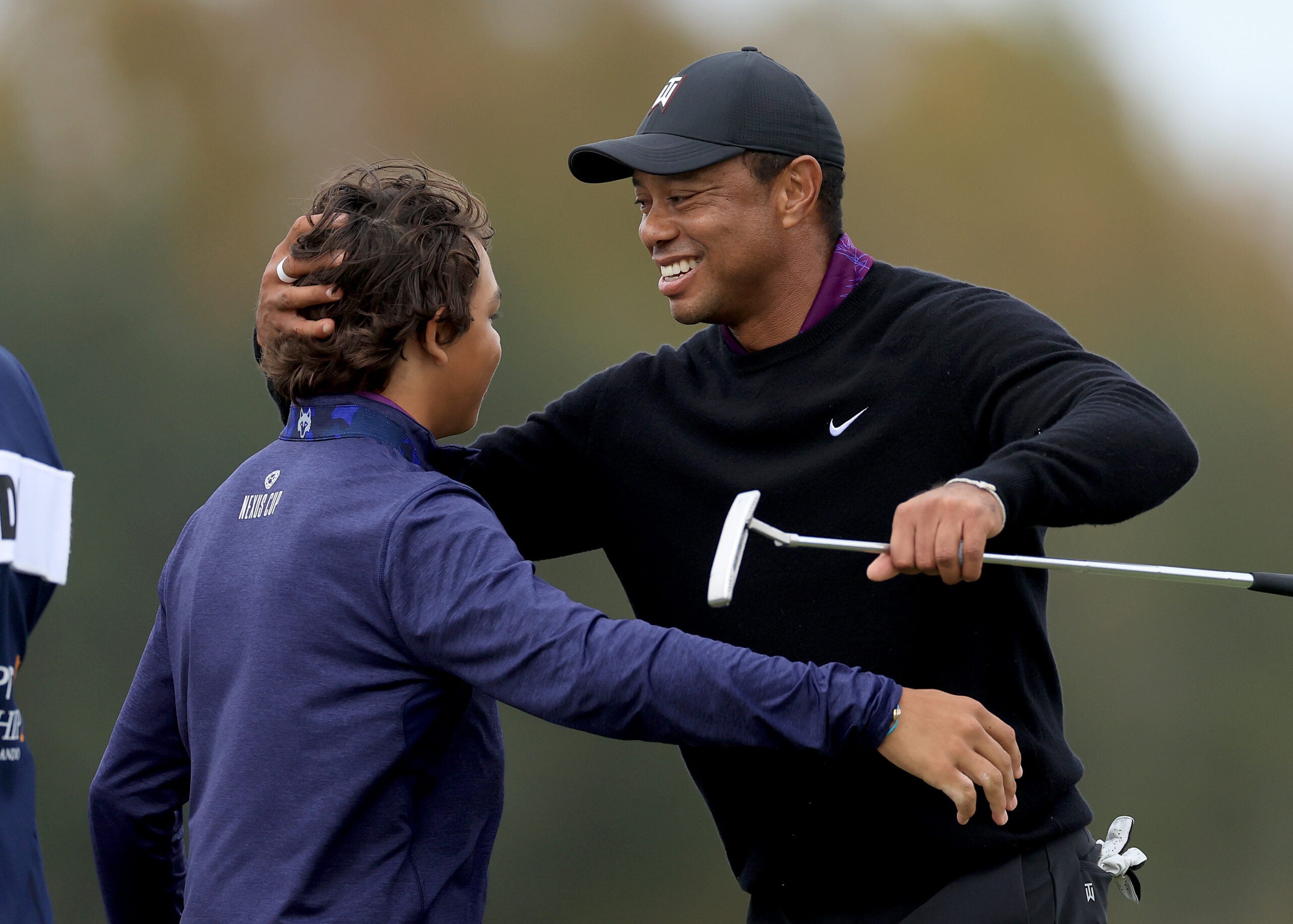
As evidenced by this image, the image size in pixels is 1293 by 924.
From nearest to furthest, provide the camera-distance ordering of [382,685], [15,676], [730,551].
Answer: [730,551] < [382,685] < [15,676]

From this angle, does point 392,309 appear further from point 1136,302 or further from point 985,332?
point 1136,302

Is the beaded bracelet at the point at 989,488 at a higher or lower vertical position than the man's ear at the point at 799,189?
lower

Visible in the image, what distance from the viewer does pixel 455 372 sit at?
187cm

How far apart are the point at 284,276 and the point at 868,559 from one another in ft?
2.88

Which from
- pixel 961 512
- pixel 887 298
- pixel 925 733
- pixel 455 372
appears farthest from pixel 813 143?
pixel 925 733

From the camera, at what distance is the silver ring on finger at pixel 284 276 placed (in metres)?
1.88

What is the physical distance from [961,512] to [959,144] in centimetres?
787

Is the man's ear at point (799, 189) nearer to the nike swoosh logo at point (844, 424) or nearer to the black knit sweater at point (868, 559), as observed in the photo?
the black knit sweater at point (868, 559)

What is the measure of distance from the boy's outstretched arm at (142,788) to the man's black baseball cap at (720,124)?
3.14 ft

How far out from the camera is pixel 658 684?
1.49 meters

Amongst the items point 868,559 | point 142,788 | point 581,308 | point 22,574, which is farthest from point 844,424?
point 581,308

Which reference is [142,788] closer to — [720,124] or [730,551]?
[730,551]

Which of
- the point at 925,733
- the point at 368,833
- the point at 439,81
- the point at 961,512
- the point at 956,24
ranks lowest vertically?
the point at 368,833

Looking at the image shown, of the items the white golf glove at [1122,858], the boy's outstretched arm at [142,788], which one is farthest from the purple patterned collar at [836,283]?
the boy's outstretched arm at [142,788]
